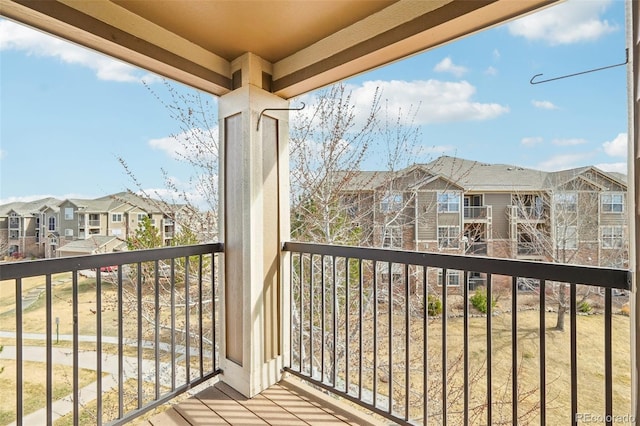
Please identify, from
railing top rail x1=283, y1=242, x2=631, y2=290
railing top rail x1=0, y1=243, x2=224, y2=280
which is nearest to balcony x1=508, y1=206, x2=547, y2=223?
railing top rail x1=283, y1=242, x2=631, y2=290

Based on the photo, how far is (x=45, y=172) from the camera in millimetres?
2625

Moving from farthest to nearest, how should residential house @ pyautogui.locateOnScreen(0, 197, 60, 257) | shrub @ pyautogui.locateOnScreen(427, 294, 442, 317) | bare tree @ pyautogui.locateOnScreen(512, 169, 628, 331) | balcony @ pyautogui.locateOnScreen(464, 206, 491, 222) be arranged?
shrub @ pyautogui.locateOnScreen(427, 294, 442, 317)
balcony @ pyautogui.locateOnScreen(464, 206, 491, 222)
bare tree @ pyautogui.locateOnScreen(512, 169, 628, 331)
residential house @ pyautogui.locateOnScreen(0, 197, 60, 257)

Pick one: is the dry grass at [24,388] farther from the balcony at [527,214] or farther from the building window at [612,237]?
the building window at [612,237]

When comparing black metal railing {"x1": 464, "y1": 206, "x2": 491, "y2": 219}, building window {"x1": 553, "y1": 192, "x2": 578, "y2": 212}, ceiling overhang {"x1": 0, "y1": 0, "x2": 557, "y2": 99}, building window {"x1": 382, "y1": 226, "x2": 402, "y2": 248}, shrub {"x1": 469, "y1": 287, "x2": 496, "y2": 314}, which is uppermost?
ceiling overhang {"x1": 0, "y1": 0, "x2": 557, "y2": 99}

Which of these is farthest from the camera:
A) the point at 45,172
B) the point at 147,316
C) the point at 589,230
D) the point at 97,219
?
the point at 147,316

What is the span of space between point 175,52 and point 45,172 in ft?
5.40

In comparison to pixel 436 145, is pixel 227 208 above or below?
below

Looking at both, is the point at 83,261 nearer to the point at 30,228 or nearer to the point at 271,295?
the point at 30,228

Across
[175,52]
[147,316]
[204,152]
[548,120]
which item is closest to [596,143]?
[548,120]

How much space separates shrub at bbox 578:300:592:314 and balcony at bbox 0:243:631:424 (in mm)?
78

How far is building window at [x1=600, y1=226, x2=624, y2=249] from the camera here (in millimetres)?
2053

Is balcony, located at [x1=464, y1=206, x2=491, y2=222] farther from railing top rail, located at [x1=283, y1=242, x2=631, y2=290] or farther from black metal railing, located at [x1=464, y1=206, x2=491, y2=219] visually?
railing top rail, located at [x1=283, y1=242, x2=631, y2=290]

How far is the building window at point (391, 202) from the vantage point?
397 centimetres

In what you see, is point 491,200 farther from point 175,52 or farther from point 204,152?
point 204,152
